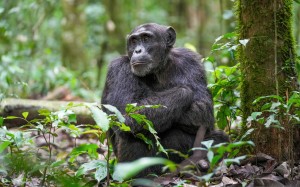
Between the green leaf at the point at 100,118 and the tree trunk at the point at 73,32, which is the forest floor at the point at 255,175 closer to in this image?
the green leaf at the point at 100,118

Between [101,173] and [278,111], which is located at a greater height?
[278,111]

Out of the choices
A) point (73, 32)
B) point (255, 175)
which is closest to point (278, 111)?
point (255, 175)

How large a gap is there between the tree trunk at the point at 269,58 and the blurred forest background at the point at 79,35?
63.0 inches

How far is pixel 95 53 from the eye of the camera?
16781 mm

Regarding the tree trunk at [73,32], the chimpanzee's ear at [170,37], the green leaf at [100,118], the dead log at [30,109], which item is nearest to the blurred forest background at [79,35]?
the tree trunk at [73,32]

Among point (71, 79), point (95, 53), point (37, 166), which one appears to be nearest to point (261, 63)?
point (37, 166)

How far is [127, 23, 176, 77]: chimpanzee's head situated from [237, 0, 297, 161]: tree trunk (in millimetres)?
1147

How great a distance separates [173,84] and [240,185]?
1818 mm

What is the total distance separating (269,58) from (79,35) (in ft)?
28.4

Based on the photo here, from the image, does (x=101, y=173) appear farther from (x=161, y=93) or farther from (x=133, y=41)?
(x=133, y=41)

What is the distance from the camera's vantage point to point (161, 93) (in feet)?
17.4

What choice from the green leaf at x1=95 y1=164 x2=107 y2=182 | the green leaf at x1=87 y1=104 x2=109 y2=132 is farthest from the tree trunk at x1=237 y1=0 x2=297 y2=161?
the green leaf at x1=87 y1=104 x2=109 y2=132

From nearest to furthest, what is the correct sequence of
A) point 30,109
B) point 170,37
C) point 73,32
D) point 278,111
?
point 278,111
point 170,37
point 30,109
point 73,32

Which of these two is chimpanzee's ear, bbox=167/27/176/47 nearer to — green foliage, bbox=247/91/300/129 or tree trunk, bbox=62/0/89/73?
green foliage, bbox=247/91/300/129
